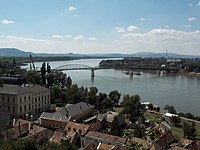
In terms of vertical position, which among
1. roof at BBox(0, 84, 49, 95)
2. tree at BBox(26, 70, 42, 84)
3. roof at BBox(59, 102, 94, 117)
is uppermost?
roof at BBox(0, 84, 49, 95)

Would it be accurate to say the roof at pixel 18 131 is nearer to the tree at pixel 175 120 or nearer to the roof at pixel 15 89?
the roof at pixel 15 89

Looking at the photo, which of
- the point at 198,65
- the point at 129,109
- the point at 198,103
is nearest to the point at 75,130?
the point at 129,109

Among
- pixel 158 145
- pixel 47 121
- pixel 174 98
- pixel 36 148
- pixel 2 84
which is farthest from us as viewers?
pixel 174 98

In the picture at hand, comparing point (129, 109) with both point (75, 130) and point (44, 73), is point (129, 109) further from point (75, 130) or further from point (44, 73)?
point (44, 73)

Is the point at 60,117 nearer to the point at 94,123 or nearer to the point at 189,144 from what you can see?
the point at 94,123

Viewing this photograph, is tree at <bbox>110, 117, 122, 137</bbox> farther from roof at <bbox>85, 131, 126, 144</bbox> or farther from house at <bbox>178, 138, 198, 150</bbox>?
house at <bbox>178, 138, 198, 150</bbox>


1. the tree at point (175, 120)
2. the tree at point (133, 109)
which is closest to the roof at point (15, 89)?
the tree at point (133, 109)

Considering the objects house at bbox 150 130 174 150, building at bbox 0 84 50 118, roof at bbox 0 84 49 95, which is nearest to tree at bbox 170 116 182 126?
house at bbox 150 130 174 150

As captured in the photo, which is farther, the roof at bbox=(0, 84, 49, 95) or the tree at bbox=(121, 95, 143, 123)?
the tree at bbox=(121, 95, 143, 123)
